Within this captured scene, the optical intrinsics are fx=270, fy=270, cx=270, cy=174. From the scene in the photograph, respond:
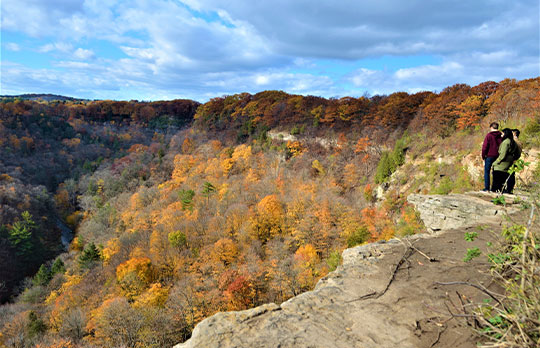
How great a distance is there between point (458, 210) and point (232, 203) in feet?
129

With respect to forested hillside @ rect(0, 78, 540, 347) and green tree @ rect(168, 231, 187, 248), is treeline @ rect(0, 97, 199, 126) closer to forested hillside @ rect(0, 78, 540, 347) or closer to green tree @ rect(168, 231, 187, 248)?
forested hillside @ rect(0, 78, 540, 347)

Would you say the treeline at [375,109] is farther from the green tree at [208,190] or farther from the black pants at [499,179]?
the green tree at [208,190]

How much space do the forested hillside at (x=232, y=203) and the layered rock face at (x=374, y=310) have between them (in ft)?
19.4

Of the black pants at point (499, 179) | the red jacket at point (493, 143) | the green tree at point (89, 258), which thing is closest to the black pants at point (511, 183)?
the black pants at point (499, 179)

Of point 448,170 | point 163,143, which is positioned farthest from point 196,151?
point 448,170

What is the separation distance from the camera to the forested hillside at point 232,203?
24.6 m

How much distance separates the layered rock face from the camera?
4320 mm

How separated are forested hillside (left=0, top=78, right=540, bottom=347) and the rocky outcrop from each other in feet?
6.46

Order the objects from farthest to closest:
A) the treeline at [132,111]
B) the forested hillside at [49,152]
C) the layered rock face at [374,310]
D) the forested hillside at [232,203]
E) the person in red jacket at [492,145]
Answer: the treeline at [132,111], the forested hillside at [49,152], the forested hillside at [232,203], the person in red jacket at [492,145], the layered rock face at [374,310]

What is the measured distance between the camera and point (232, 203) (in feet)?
151

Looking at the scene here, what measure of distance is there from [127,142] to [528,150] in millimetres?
112325

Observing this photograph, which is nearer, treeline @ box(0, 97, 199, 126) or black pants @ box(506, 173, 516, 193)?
black pants @ box(506, 173, 516, 193)

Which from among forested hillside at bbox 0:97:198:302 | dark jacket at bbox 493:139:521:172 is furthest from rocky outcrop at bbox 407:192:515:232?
forested hillside at bbox 0:97:198:302

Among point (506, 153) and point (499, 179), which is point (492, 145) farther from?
point (499, 179)
